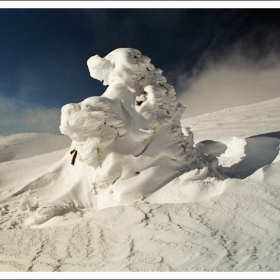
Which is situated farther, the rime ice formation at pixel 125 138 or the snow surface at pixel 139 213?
the rime ice formation at pixel 125 138

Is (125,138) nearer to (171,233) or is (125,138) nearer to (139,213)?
(139,213)

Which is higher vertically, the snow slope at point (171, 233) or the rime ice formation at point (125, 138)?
the rime ice formation at point (125, 138)

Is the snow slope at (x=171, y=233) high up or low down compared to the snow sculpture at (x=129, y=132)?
down

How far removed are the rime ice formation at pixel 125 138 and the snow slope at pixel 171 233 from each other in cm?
11

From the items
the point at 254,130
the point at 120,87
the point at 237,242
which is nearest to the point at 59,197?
the point at 120,87

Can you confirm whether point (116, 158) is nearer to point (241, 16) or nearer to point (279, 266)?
point (279, 266)

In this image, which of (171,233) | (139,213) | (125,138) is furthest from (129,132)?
(171,233)

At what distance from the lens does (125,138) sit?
1788mm

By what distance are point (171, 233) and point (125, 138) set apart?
0.68 metres

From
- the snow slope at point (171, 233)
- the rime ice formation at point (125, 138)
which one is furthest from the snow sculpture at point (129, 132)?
the snow slope at point (171, 233)

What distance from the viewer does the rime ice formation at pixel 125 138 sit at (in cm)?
167

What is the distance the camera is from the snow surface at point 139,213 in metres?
1.18

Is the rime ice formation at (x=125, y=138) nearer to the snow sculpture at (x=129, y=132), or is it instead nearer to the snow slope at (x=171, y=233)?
the snow sculpture at (x=129, y=132)

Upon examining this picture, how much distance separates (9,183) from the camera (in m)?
2.51
